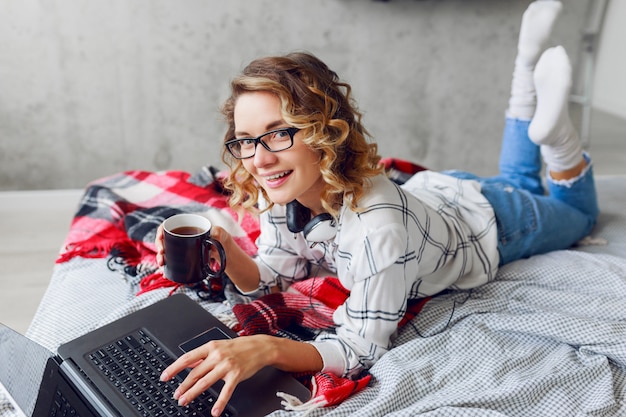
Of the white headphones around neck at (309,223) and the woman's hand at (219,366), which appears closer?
the woman's hand at (219,366)

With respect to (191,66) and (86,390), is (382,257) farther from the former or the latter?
(191,66)

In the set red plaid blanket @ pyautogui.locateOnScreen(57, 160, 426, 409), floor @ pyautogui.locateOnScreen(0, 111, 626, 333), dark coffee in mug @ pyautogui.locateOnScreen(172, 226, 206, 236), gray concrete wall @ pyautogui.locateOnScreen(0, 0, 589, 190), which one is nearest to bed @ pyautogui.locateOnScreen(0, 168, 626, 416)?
red plaid blanket @ pyautogui.locateOnScreen(57, 160, 426, 409)

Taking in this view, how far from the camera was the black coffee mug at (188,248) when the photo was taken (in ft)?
3.51

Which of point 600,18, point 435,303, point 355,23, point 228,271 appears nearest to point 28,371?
point 228,271

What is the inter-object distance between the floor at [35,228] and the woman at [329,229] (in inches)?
40.4

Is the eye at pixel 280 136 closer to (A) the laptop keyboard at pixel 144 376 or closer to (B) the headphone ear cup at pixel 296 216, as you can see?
(B) the headphone ear cup at pixel 296 216

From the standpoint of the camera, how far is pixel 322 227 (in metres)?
1.18

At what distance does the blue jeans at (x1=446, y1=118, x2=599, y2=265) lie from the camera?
1523 millimetres

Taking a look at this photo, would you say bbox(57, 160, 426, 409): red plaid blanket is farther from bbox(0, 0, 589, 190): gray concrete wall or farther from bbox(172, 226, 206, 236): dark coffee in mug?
bbox(0, 0, 589, 190): gray concrete wall

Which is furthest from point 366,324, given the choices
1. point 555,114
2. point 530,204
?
point 555,114

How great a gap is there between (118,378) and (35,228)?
1.75 m

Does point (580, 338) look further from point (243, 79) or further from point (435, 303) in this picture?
point (243, 79)

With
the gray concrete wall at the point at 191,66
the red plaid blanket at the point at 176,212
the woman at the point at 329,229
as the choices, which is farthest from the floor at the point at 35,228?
the woman at the point at 329,229

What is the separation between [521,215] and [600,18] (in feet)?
4.97
